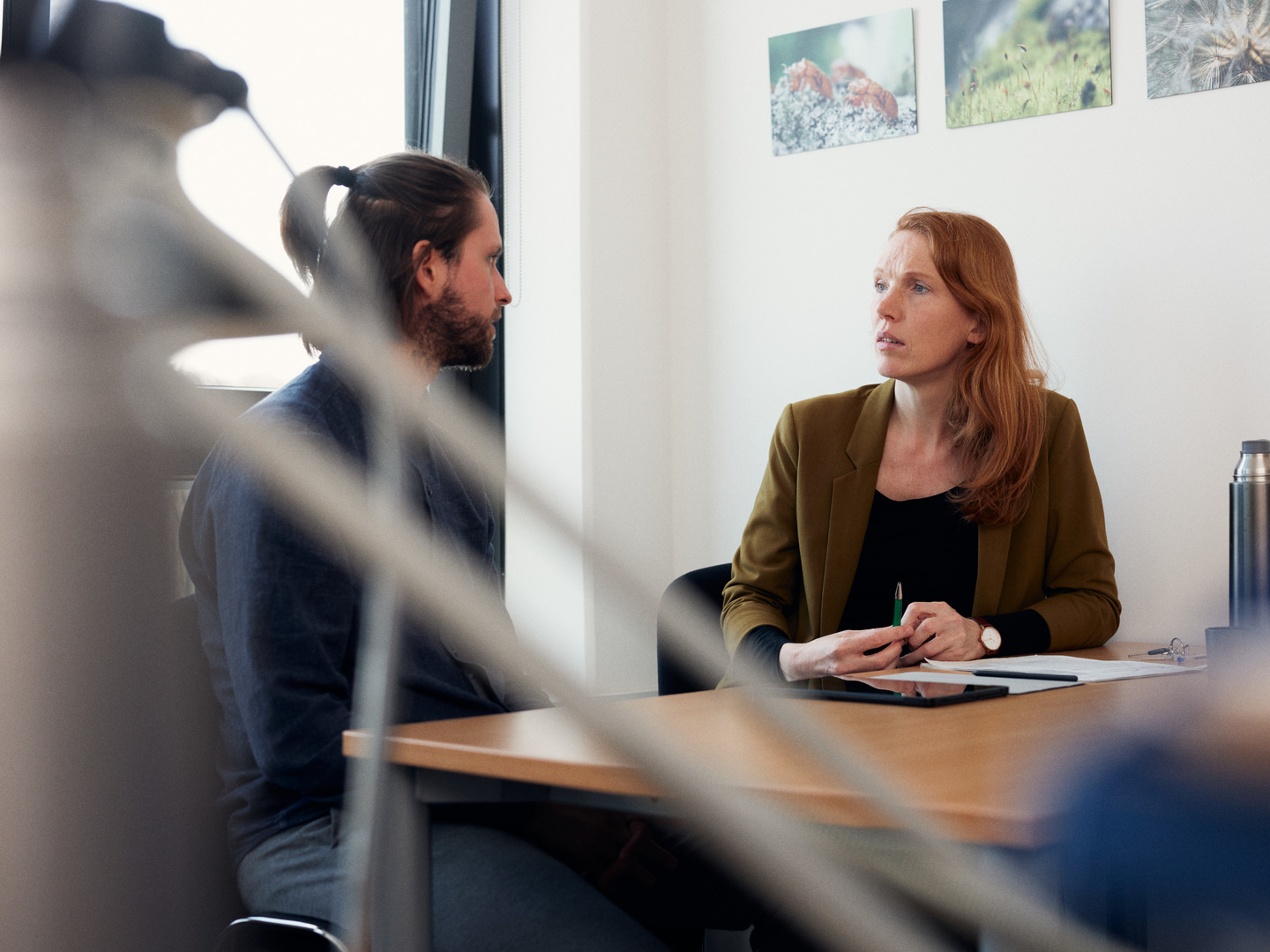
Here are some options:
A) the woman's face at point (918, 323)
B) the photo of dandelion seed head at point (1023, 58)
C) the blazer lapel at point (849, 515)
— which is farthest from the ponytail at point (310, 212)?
the photo of dandelion seed head at point (1023, 58)

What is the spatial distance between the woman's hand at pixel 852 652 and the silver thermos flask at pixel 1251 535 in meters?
0.36

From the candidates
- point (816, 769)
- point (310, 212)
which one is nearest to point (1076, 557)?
point (816, 769)

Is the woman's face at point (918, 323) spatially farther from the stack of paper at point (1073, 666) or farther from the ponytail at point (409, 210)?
the ponytail at point (409, 210)

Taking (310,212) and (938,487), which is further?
(938,487)

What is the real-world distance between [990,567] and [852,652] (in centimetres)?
41

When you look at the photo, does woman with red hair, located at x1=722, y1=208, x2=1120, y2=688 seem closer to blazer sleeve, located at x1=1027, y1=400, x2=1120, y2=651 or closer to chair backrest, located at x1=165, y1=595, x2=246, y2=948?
blazer sleeve, located at x1=1027, y1=400, x2=1120, y2=651

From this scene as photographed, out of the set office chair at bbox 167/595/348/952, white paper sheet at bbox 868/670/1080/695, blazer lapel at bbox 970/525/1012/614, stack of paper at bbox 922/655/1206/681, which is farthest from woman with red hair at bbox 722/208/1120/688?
office chair at bbox 167/595/348/952

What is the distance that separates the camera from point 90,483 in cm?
35

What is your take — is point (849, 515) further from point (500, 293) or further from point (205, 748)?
Result: point (205, 748)

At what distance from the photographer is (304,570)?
38.5 inches

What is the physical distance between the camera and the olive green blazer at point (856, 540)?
1.59 m

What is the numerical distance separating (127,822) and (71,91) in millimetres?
229

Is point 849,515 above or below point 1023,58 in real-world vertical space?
below

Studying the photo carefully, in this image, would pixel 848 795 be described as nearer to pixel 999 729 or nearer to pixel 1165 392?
pixel 999 729
